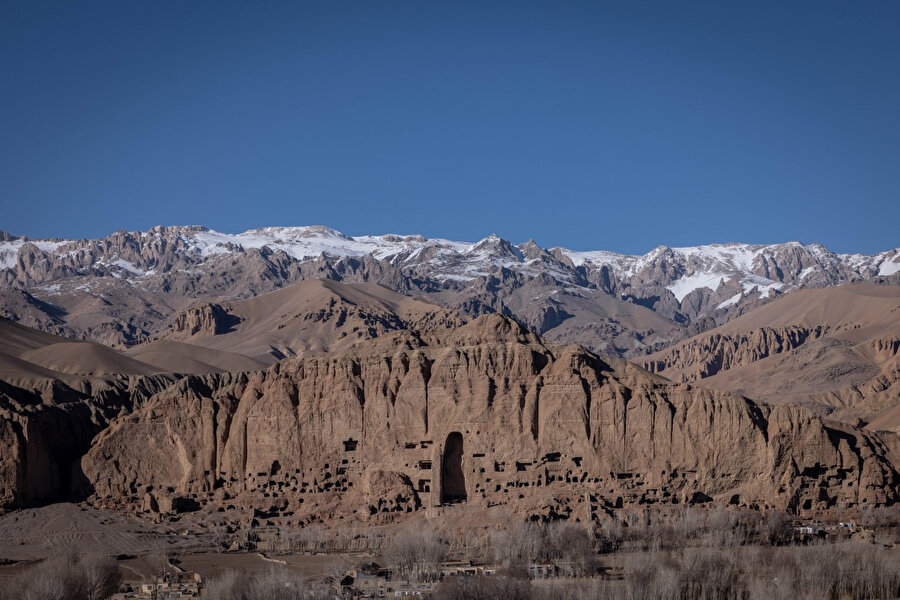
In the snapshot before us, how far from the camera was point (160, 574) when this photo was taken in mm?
102875

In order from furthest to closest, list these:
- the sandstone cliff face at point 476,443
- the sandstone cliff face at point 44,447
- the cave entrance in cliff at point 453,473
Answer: the sandstone cliff face at point 44,447, the cave entrance in cliff at point 453,473, the sandstone cliff face at point 476,443

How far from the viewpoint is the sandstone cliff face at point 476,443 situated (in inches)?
4552

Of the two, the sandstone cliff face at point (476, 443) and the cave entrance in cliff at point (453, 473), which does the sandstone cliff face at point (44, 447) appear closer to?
the sandstone cliff face at point (476, 443)

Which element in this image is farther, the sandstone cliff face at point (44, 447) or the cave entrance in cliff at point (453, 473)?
the sandstone cliff face at point (44, 447)

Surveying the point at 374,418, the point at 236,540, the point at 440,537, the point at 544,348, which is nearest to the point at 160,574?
the point at 236,540

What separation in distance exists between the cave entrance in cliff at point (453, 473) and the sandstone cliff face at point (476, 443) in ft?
0.40

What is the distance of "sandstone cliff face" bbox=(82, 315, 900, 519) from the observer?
116 m

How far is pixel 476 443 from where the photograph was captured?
393 feet

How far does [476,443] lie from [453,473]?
3022 mm

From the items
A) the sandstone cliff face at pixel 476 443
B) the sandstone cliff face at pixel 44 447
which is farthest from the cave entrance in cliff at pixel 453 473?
the sandstone cliff face at pixel 44 447

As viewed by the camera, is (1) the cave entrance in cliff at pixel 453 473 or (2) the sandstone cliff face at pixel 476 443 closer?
(2) the sandstone cliff face at pixel 476 443

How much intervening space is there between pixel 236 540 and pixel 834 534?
4483cm

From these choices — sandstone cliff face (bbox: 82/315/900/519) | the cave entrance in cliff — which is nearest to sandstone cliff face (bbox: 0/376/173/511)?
sandstone cliff face (bbox: 82/315/900/519)

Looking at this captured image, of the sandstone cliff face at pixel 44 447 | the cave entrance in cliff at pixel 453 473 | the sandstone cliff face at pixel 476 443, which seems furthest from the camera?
the sandstone cliff face at pixel 44 447
